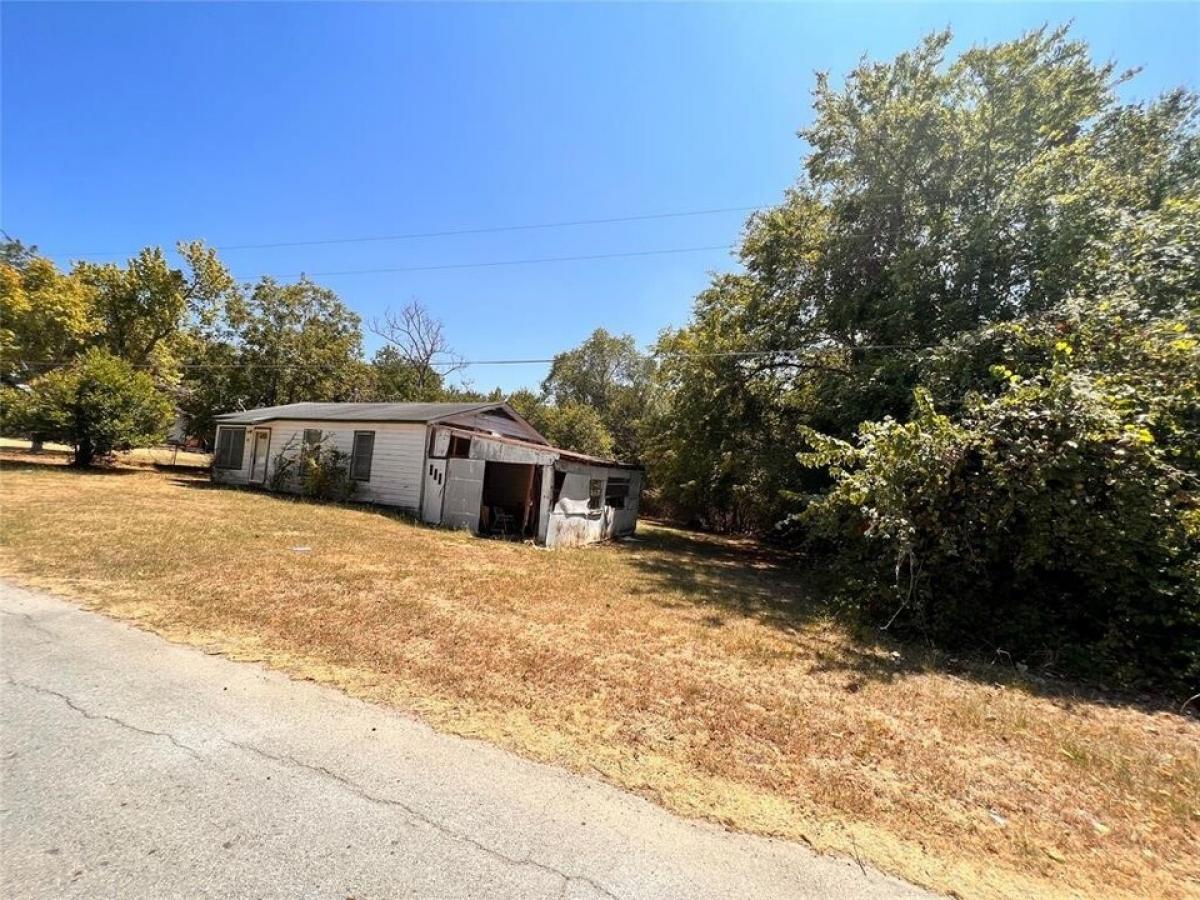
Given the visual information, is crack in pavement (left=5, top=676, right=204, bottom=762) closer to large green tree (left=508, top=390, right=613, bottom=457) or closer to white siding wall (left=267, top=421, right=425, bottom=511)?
white siding wall (left=267, top=421, right=425, bottom=511)

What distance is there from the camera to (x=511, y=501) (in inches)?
624

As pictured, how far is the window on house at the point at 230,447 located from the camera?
737 inches

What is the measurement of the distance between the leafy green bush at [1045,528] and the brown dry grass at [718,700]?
1044mm

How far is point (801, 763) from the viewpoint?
320 cm

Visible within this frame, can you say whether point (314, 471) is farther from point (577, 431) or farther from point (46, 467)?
point (577, 431)

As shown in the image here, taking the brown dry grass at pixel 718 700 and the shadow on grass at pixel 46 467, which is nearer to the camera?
the brown dry grass at pixel 718 700

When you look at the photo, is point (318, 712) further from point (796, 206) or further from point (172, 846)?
point (796, 206)

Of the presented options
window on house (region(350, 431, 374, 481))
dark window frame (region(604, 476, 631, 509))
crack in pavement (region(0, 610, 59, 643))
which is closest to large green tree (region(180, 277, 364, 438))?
window on house (region(350, 431, 374, 481))

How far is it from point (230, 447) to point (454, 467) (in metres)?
11.3

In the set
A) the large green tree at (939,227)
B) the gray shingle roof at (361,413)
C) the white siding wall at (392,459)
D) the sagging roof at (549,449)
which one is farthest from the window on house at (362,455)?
the large green tree at (939,227)

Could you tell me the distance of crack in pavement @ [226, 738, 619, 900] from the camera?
210 cm

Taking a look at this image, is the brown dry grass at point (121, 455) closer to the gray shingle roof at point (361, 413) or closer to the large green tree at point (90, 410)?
the large green tree at point (90, 410)

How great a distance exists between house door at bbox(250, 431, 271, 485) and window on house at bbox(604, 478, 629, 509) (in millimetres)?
11978

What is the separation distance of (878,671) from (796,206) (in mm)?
13628
